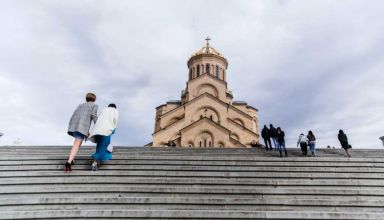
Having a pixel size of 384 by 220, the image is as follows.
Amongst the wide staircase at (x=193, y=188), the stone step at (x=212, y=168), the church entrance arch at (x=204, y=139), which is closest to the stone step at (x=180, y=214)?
the wide staircase at (x=193, y=188)

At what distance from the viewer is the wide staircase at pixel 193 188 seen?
4.68 m

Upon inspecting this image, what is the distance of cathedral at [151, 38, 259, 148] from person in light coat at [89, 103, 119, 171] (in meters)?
12.9

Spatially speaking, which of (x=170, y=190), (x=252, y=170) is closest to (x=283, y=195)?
(x=252, y=170)

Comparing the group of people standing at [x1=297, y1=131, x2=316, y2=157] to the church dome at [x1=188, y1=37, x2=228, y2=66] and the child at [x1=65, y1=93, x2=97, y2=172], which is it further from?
the church dome at [x1=188, y1=37, x2=228, y2=66]

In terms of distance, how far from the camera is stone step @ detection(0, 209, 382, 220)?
15.0ft

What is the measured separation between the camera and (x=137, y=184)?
19.4 feet

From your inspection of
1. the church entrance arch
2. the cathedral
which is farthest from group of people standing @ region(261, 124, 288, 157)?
the church entrance arch

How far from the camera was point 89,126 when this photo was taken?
19.5 feet

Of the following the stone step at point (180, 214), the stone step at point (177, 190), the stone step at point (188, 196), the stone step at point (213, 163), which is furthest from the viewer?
the stone step at point (213, 163)

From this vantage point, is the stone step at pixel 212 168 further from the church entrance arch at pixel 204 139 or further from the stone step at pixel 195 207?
the church entrance arch at pixel 204 139

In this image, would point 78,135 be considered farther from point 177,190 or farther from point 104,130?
point 177,190

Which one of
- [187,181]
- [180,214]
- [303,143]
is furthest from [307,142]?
[180,214]

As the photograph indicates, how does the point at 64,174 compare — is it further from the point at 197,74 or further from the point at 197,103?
the point at 197,74

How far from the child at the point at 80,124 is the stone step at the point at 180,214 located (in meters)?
1.46
